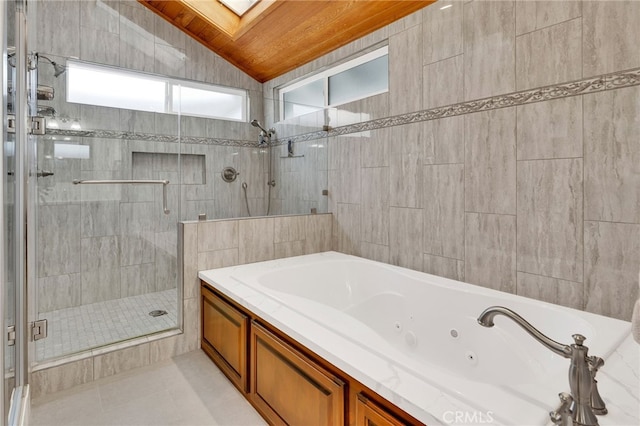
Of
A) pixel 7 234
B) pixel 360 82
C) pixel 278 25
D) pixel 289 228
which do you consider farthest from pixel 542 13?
pixel 7 234

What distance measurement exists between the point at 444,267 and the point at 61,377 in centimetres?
250

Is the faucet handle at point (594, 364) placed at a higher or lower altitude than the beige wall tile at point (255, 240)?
lower

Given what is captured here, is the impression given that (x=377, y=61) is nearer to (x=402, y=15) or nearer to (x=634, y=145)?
(x=402, y=15)

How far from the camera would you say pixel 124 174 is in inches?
107

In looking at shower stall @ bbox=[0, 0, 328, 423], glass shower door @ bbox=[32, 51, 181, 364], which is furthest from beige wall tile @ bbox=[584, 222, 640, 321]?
A: glass shower door @ bbox=[32, 51, 181, 364]

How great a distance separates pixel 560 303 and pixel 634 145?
0.85 m

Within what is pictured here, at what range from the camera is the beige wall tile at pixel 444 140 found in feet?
7.22

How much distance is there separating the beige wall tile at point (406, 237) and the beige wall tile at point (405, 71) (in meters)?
0.77

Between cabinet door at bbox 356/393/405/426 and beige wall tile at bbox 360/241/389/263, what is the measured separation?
165 centimetres

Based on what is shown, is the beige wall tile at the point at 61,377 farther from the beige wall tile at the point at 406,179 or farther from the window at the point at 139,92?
the beige wall tile at the point at 406,179

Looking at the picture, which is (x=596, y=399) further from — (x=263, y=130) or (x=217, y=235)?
(x=263, y=130)

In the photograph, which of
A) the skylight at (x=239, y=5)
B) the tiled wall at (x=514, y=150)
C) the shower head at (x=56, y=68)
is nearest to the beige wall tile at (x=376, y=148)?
the tiled wall at (x=514, y=150)

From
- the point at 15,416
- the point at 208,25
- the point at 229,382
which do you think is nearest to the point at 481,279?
the point at 229,382

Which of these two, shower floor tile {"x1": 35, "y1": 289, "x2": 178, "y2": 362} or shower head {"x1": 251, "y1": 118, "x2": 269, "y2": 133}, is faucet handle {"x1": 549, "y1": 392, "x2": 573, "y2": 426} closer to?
shower floor tile {"x1": 35, "y1": 289, "x2": 178, "y2": 362}
